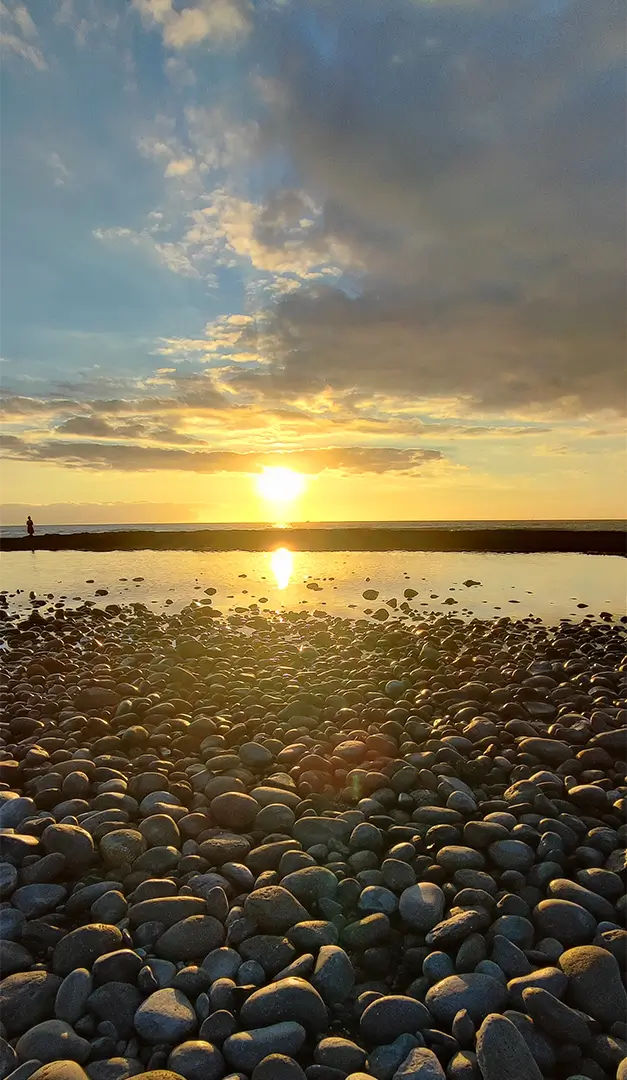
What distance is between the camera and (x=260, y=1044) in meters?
→ 3.02

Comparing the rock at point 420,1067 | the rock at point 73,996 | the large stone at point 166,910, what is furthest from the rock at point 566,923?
the rock at point 73,996

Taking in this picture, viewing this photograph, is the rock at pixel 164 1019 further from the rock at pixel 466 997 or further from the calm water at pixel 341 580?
the calm water at pixel 341 580

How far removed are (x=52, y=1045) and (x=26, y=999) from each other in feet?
1.29

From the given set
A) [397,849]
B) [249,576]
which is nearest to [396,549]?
[249,576]

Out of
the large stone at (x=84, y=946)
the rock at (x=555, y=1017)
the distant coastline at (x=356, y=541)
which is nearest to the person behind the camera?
the rock at (x=555, y=1017)

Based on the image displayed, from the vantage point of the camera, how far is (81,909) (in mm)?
4094

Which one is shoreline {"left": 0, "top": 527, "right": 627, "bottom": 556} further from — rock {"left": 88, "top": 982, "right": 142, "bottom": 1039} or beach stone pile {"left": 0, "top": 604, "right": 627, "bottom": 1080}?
rock {"left": 88, "top": 982, "right": 142, "bottom": 1039}

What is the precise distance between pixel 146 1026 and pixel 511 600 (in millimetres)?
16471

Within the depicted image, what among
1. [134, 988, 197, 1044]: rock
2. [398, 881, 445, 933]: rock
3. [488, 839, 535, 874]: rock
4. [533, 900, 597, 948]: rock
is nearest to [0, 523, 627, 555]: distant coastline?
[488, 839, 535, 874]: rock

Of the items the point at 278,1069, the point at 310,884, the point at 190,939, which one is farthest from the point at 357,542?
the point at 278,1069

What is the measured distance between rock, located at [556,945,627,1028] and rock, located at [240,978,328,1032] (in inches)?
51.8

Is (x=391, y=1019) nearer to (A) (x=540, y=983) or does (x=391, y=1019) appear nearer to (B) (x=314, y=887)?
(A) (x=540, y=983)

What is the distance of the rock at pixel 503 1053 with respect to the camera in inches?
112

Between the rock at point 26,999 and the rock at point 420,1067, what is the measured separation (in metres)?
1.83
